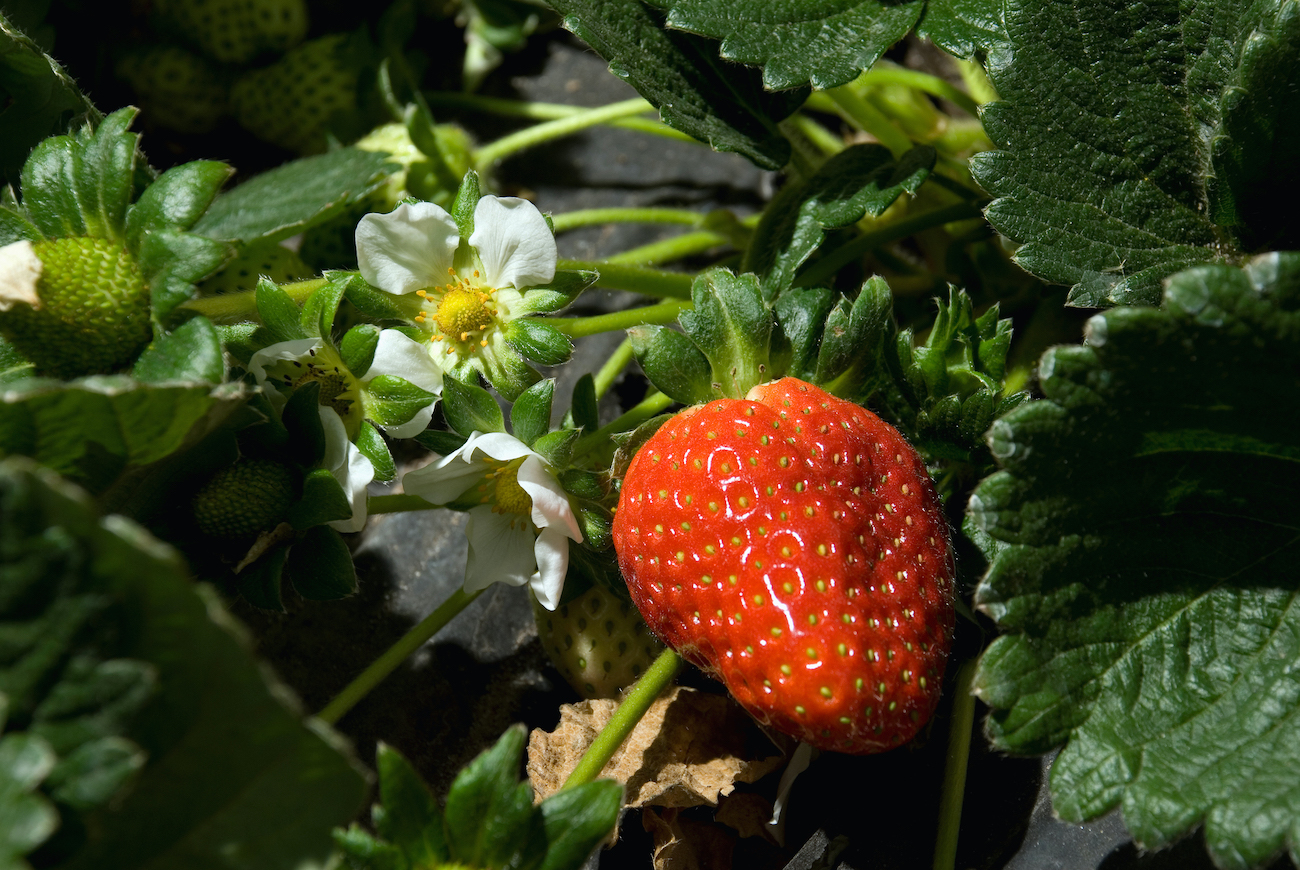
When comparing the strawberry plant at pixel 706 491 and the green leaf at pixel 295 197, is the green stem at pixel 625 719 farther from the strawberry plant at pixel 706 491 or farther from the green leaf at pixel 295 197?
the green leaf at pixel 295 197

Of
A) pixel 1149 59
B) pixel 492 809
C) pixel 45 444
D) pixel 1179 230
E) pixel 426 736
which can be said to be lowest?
pixel 426 736

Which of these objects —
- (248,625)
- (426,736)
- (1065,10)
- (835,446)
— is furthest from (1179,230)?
(248,625)

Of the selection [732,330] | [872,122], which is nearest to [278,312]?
[732,330]

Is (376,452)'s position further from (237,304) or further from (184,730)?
(184,730)

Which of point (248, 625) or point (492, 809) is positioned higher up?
point (492, 809)

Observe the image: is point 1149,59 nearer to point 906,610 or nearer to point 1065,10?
point 1065,10

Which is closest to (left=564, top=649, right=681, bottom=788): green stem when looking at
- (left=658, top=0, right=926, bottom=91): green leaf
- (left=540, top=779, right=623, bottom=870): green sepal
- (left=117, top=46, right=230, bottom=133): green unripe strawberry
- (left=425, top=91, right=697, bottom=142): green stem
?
(left=540, top=779, right=623, bottom=870): green sepal

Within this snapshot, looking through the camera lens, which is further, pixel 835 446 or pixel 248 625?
pixel 248 625
